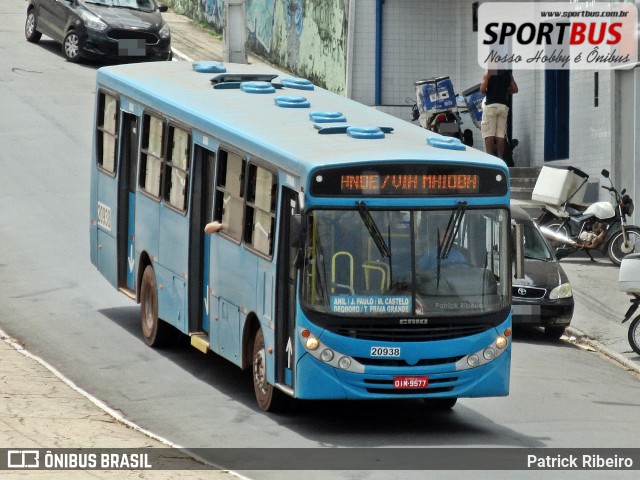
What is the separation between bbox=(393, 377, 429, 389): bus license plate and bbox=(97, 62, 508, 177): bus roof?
208 cm

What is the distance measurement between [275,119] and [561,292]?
19.8 feet

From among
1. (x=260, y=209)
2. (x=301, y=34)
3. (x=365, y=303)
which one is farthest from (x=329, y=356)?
(x=301, y=34)

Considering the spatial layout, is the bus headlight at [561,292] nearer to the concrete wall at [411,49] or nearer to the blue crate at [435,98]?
the blue crate at [435,98]

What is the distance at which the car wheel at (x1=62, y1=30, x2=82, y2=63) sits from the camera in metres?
34.0

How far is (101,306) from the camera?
67.0ft

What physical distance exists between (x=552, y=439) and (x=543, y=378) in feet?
11.7

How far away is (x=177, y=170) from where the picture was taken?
17.4 metres

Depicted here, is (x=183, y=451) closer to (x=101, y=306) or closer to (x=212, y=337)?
→ (x=212, y=337)

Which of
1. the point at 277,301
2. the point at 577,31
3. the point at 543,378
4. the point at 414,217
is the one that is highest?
the point at 577,31

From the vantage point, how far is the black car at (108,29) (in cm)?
3344

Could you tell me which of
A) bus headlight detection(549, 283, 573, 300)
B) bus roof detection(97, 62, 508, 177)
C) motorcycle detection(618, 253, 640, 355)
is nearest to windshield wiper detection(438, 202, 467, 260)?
bus roof detection(97, 62, 508, 177)

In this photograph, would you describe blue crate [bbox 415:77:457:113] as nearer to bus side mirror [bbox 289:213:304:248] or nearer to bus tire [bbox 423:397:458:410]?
bus tire [bbox 423:397:458:410]

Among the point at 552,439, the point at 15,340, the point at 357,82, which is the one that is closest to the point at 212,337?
the point at 15,340

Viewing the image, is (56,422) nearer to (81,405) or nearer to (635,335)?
(81,405)
